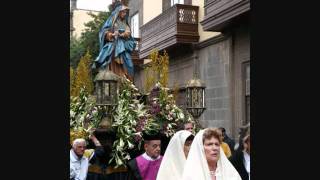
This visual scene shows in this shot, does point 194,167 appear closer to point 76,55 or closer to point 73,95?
point 73,95

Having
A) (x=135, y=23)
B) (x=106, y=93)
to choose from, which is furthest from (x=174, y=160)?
(x=135, y=23)

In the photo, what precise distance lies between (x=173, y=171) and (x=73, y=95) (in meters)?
4.38

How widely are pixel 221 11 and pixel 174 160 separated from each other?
347 inches

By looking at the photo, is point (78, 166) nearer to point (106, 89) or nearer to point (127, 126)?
point (127, 126)

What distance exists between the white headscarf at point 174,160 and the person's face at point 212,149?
65 cm

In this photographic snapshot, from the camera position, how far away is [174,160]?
4371 millimetres

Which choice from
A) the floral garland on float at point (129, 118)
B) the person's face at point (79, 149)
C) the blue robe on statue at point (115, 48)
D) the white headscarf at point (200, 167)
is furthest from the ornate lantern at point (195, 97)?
the white headscarf at point (200, 167)

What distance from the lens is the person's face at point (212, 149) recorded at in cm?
371

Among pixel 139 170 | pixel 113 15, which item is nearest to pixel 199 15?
pixel 113 15

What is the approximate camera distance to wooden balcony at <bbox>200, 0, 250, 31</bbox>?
11.6 meters

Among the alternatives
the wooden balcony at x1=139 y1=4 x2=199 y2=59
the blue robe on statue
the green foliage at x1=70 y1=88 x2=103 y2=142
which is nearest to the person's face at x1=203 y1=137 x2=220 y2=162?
the green foliage at x1=70 y1=88 x2=103 y2=142

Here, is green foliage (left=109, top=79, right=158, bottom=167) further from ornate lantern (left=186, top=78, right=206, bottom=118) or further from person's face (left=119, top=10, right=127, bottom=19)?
person's face (left=119, top=10, right=127, bottom=19)

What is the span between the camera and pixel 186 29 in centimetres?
1544

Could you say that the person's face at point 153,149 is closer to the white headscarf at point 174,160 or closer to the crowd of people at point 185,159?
the crowd of people at point 185,159
